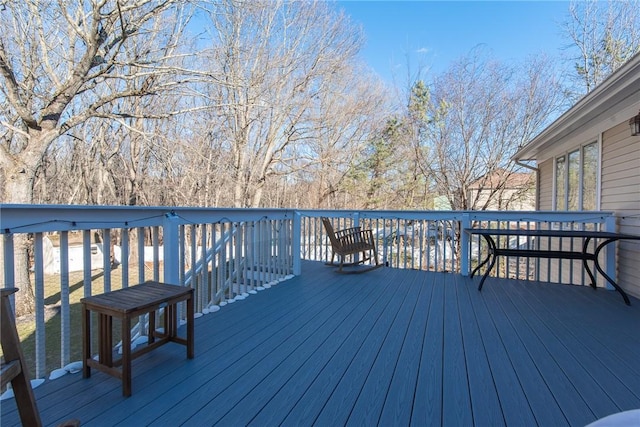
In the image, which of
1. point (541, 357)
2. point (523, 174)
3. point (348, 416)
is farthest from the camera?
point (523, 174)

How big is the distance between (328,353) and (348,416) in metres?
0.70

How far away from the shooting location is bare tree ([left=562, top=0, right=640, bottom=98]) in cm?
918

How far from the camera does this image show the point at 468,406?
1717mm

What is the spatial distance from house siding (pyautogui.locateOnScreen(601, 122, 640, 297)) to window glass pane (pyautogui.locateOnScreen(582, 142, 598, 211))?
0.42m

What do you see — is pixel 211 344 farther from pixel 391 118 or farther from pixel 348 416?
pixel 391 118

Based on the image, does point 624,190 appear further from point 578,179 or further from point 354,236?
point 354,236

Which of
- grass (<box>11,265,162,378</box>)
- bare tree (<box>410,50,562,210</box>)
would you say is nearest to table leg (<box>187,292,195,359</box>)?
grass (<box>11,265,162,378</box>)

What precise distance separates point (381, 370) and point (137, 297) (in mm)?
1579

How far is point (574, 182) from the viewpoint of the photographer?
19.5 feet

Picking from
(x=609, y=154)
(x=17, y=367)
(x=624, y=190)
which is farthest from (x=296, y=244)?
(x=609, y=154)

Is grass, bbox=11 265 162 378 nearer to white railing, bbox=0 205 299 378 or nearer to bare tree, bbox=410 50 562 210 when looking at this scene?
white railing, bbox=0 205 299 378

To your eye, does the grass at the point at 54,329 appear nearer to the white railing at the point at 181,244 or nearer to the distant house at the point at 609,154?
the white railing at the point at 181,244

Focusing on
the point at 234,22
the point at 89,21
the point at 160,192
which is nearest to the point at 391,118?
the point at 234,22

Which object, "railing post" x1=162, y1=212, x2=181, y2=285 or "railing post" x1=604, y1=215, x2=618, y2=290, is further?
"railing post" x1=604, y1=215, x2=618, y2=290
